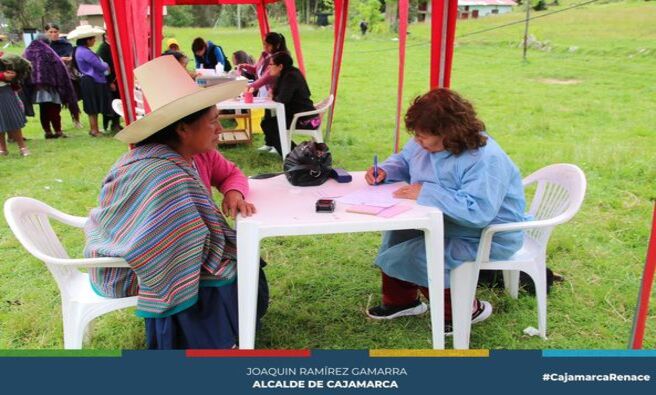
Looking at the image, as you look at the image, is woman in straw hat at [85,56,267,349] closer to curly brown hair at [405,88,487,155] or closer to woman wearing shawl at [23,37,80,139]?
curly brown hair at [405,88,487,155]

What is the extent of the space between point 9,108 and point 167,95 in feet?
16.3

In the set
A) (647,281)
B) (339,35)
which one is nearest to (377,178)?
(647,281)

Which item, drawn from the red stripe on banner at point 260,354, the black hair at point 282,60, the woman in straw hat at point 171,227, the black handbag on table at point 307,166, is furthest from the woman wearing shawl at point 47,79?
the red stripe on banner at point 260,354

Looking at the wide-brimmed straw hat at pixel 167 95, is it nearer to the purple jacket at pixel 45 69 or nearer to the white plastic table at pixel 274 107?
the white plastic table at pixel 274 107

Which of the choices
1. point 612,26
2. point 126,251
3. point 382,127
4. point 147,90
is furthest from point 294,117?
point 612,26

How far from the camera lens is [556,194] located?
2.48 metres

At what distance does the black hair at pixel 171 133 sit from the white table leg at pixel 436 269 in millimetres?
883

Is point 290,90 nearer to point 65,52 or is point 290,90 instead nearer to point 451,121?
point 451,121

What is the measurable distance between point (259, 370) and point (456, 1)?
2639mm

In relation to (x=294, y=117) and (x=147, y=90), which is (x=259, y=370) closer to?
(x=147, y=90)

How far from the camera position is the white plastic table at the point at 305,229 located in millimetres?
1796

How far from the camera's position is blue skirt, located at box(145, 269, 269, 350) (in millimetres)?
1907

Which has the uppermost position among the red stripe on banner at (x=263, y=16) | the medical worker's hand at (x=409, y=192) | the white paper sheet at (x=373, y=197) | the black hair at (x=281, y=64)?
the red stripe on banner at (x=263, y=16)

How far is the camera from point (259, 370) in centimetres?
119
